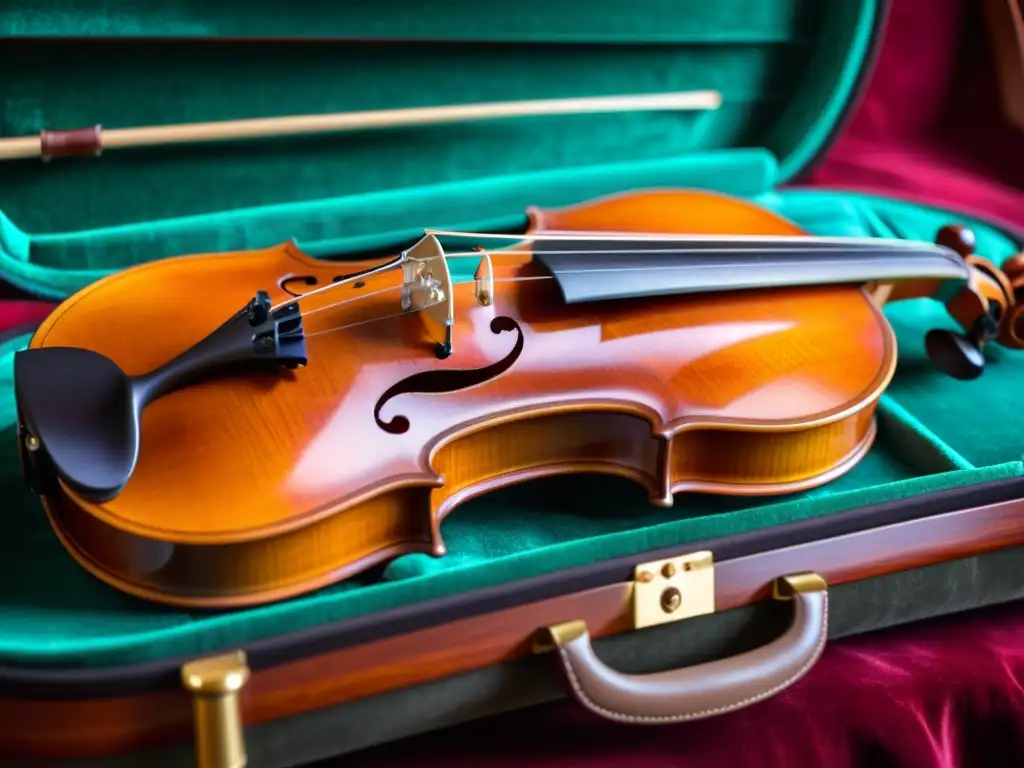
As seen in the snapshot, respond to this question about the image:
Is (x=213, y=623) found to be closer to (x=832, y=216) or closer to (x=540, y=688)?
(x=540, y=688)

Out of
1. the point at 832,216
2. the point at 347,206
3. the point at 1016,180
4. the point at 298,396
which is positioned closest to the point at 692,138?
the point at 832,216

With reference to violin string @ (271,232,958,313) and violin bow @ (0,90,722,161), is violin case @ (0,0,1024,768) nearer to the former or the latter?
violin bow @ (0,90,722,161)

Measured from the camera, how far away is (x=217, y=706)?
641mm

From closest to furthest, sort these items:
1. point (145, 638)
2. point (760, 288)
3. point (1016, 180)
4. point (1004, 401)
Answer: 1. point (145, 638)
2. point (760, 288)
3. point (1004, 401)
4. point (1016, 180)

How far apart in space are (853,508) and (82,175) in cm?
98

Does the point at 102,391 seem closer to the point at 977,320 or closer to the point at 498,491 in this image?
the point at 498,491

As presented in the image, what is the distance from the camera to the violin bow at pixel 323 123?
42.8 inches

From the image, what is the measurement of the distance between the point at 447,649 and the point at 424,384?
0.23 metres

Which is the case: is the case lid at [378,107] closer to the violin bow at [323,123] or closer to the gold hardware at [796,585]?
the violin bow at [323,123]

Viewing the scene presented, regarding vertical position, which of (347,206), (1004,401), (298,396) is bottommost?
(1004,401)

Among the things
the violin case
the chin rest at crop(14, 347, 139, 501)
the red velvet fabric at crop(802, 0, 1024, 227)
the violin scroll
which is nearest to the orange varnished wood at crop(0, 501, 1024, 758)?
the violin case

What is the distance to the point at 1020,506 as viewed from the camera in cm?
88

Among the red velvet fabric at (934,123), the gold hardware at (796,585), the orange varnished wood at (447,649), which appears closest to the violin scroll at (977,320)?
the orange varnished wood at (447,649)

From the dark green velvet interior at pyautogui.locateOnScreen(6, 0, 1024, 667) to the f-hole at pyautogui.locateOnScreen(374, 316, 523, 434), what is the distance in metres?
0.13
